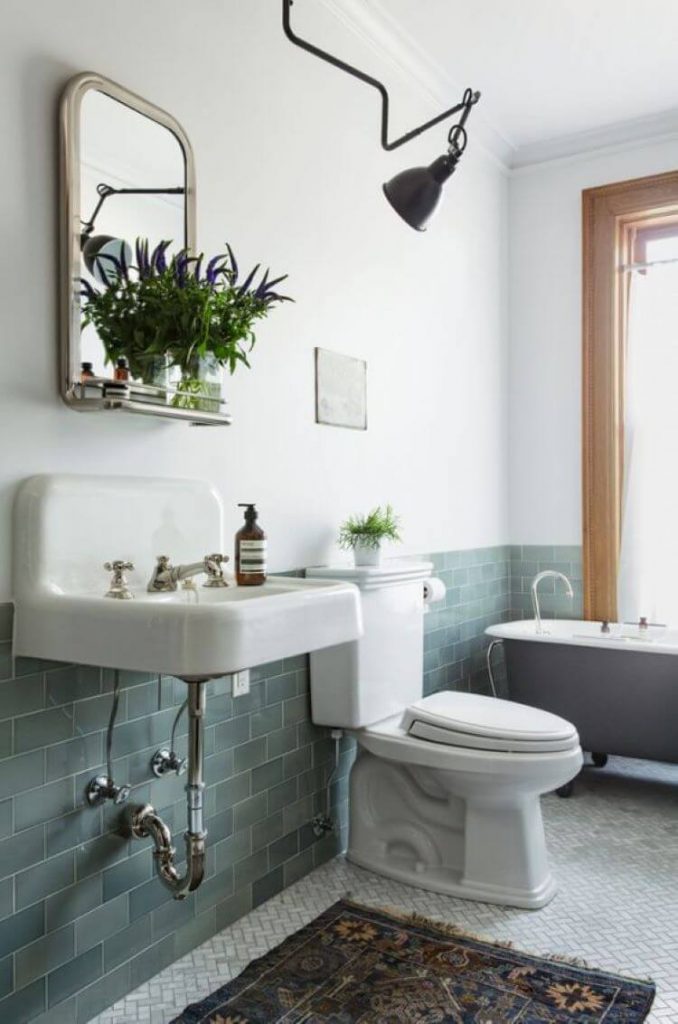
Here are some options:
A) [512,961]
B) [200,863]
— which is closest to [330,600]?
[200,863]

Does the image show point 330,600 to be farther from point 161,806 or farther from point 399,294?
point 399,294

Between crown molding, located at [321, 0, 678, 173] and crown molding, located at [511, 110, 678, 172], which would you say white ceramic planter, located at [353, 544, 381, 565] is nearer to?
Result: crown molding, located at [321, 0, 678, 173]

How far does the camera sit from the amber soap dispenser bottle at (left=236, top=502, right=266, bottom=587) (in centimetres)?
203

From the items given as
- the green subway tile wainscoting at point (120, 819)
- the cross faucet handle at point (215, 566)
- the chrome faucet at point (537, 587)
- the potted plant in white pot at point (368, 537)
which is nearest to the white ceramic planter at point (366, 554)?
the potted plant in white pot at point (368, 537)

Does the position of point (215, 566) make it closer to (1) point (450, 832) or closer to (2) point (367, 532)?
(2) point (367, 532)

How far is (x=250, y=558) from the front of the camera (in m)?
2.03

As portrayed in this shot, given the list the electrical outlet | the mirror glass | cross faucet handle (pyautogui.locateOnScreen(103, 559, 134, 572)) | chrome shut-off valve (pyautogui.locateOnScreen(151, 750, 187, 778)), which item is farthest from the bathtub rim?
the mirror glass

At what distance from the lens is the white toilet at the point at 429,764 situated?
235cm

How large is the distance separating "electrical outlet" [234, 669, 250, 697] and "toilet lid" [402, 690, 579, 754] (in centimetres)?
53

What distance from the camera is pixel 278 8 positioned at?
2.46 m

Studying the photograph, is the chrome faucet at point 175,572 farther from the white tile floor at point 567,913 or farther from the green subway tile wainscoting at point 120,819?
the white tile floor at point 567,913

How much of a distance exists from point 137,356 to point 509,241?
274cm

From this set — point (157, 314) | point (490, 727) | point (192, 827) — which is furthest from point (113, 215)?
point (490, 727)

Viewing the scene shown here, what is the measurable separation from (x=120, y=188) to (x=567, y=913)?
222cm
